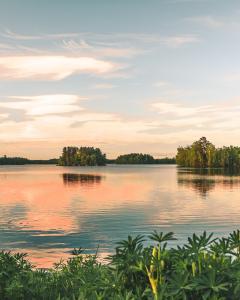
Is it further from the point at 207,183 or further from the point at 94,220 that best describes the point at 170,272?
the point at 207,183

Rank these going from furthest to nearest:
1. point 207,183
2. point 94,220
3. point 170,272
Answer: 1. point 207,183
2. point 94,220
3. point 170,272

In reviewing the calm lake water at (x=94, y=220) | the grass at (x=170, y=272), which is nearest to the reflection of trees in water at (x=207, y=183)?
the calm lake water at (x=94, y=220)

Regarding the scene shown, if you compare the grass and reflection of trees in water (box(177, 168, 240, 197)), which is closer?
the grass

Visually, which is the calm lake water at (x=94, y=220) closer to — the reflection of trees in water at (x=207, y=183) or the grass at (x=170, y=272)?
the reflection of trees in water at (x=207, y=183)

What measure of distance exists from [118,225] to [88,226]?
258cm

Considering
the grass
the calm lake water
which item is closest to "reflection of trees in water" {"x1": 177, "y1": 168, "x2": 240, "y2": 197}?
the calm lake water

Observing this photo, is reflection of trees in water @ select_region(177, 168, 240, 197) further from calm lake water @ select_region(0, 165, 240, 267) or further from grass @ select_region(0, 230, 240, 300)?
grass @ select_region(0, 230, 240, 300)

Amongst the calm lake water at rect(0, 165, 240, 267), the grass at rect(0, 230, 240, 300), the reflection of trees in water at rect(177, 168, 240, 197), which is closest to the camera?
the grass at rect(0, 230, 240, 300)

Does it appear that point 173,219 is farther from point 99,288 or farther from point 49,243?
point 99,288

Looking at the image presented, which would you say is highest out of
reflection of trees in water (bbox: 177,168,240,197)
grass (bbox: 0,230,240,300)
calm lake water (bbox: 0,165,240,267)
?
grass (bbox: 0,230,240,300)

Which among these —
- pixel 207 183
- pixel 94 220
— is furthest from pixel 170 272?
pixel 207 183

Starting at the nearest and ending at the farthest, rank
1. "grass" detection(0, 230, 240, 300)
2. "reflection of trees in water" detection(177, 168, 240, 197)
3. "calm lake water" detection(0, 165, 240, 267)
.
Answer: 1. "grass" detection(0, 230, 240, 300)
2. "calm lake water" detection(0, 165, 240, 267)
3. "reflection of trees in water" detection(177, 168, 240, 197)

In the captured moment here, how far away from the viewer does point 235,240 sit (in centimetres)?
466

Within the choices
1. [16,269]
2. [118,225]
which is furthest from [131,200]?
[16,269]
